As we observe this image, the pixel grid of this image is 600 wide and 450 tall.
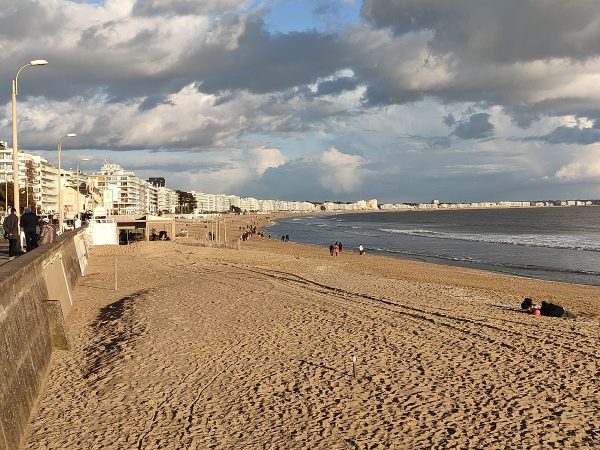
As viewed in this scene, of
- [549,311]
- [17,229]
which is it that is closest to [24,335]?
[17,229]

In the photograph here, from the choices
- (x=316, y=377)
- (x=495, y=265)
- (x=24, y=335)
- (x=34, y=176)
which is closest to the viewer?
(x=24, y=335)

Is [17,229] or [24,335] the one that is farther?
[17,229]

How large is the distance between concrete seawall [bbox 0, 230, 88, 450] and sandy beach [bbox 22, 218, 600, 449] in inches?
15.8

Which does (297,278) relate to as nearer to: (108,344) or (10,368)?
(108,344)

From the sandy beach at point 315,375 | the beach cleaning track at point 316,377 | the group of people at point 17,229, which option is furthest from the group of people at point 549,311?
the group of people at point 17,229

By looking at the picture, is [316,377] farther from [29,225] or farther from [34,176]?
[34,176]

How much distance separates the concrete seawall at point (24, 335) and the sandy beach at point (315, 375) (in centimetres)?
40

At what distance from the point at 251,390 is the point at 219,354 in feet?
7.67

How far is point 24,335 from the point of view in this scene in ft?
29.7

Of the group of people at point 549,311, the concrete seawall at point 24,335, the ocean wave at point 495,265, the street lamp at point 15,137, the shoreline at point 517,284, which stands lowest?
the ocean wave at point 495,265

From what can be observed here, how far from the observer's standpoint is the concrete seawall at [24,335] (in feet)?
24.3

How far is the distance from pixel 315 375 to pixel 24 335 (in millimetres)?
5202

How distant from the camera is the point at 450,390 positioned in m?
9.26

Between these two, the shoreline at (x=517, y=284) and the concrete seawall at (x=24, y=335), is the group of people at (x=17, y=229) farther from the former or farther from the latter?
the shoreline at (x=517, y=284)
